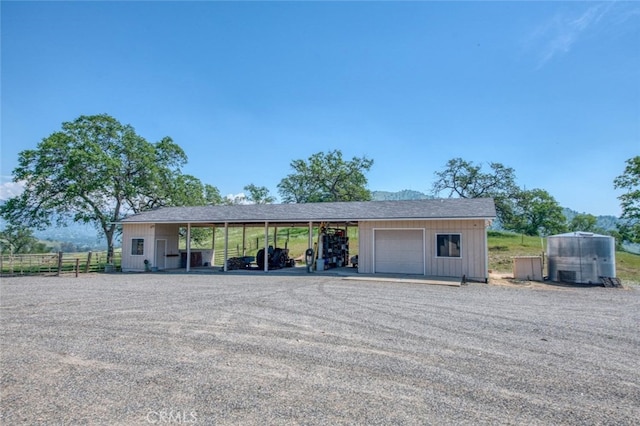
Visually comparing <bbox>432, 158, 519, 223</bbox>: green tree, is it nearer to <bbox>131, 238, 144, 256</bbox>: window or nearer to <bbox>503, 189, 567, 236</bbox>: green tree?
<bbox>503, 189, 567, 236</bbox>: green tree

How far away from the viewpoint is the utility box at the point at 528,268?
48.4 feet

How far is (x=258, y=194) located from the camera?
154 feet

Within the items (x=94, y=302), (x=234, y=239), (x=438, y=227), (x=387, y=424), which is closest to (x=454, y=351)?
(x=387, y=424)

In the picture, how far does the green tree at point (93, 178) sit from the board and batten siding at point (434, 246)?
16217 millimetres

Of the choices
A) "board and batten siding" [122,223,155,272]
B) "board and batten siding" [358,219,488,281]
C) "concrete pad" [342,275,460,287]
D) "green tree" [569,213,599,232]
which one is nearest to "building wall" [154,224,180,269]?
"board and batten siding" [122,223,155,272]

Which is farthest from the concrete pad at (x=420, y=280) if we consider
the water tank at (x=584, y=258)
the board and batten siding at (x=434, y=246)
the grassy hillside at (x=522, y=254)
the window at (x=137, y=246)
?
the window at (x=137, y=246)

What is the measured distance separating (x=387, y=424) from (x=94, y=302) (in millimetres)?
8688

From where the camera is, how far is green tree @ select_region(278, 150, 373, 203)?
3978 centimetres

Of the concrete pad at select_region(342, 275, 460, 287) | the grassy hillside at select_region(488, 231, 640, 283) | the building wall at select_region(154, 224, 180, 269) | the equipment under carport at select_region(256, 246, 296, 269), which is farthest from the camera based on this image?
the building wall at select_region(154, 224, 180, 269)

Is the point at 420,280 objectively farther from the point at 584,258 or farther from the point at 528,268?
the point at 584,258

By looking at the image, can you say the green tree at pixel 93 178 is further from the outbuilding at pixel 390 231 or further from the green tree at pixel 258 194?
the green tree at pixel 258 194

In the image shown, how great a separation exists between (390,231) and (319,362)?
11570mm

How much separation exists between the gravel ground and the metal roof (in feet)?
19.9

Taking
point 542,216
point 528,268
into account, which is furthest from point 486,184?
point 528,268
